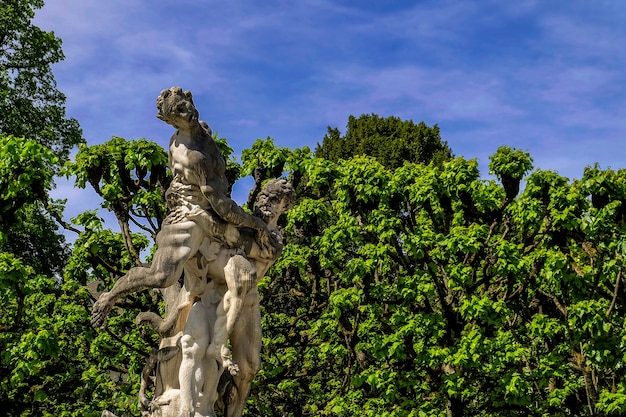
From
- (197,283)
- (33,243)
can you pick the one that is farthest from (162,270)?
(33,243)

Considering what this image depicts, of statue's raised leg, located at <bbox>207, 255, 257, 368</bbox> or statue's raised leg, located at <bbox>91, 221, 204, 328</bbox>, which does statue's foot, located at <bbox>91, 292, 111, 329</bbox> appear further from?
statue's raised leg, located at <bbox>207, 255, 257, 368</bbox>

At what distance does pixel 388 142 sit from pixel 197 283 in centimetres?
2251

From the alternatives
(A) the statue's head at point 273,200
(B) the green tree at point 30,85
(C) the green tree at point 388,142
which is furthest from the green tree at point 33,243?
(C) the green tree at point 388,142

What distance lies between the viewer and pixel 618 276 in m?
13.4

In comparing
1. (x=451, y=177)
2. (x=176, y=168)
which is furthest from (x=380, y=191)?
(x=176, y=168)

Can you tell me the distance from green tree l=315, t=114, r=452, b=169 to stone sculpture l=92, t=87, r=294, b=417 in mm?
21765

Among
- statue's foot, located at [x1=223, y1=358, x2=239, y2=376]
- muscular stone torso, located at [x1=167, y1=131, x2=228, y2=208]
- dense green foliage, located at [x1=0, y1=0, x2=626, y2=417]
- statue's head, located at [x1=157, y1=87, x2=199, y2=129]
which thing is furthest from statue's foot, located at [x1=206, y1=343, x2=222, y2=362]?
dense green foliage, located at [x1=0, y1=0, x2=626, y2=417]

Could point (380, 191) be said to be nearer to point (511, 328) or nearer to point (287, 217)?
point (287, 217)

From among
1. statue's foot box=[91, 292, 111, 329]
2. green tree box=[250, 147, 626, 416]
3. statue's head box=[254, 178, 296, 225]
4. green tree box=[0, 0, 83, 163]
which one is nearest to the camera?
statue's foot box=[91, 292, 111, 329]

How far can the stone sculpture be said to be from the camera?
7.22 metres

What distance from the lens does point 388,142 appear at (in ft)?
96.7

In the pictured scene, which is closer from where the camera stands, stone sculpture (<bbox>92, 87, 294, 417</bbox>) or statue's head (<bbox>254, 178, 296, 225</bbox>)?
stone sculpture (<bbox>92, 87, 294, 417</bbox>)

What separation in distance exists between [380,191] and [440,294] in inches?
83.9

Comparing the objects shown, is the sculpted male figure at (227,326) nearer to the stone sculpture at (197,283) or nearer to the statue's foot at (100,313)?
the stone sculpture at (197,283)
